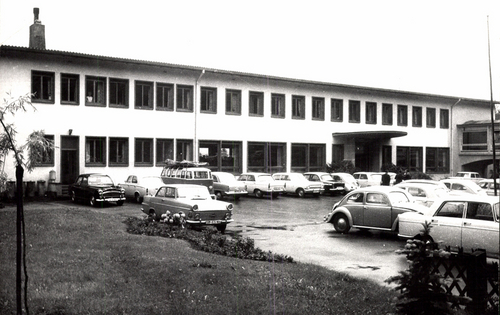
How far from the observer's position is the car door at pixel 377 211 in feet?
48.9

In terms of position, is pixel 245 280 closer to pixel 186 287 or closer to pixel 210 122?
pixel 186 287

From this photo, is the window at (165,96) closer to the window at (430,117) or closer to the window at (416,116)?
the window at (416,116)

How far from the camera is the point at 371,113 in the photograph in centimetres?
4412

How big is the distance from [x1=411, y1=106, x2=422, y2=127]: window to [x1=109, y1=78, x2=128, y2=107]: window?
26.5 m

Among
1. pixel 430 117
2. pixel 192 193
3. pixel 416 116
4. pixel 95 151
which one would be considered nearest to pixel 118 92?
pixel 95 151

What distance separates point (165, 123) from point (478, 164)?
27.6 m

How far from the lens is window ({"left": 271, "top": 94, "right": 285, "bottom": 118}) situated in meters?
38.0

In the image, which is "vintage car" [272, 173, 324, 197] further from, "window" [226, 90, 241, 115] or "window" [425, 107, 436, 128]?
"window" [425, 107, 436, 128]

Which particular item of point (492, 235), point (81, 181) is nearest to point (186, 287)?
point (492, 235)

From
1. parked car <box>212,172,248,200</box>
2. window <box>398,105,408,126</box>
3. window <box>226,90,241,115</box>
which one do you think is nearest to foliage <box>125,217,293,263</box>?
parked car <box>212,172,248,200</box>

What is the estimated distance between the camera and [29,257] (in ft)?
30.6

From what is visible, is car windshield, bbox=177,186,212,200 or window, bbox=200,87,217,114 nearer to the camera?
car windshield, bbox=177,186,212,200

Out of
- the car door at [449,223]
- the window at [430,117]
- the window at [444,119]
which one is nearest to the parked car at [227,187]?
the car door at [449,223]

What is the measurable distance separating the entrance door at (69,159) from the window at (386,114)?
2640 centimetres
